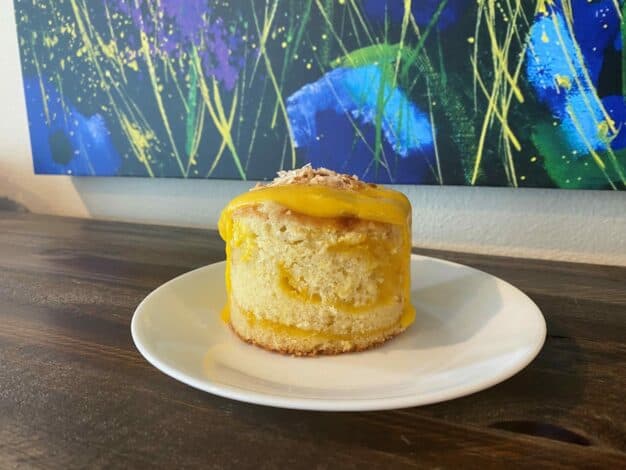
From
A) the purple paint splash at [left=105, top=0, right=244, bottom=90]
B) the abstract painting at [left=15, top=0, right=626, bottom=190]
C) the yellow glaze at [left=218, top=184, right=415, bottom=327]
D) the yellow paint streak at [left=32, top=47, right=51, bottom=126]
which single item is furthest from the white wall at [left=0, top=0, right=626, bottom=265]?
the yellow glaze at [left=218, top=184, right=415, bottom=327]

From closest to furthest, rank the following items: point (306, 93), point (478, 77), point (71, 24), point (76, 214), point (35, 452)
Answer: point (35, 452) < point (478, 77) < point (306, 93) < point (71, 24) < point (76, 214)

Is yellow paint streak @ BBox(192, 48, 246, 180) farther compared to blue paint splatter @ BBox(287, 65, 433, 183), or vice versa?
yellow paint streak @ BBox(192, 48, 246, 180)

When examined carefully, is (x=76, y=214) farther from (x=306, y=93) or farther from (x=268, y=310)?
(x=268, y=310)

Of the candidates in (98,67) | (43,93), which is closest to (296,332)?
(98,67)

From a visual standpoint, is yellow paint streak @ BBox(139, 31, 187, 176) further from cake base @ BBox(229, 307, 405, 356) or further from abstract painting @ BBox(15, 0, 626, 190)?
cake base @ BBox(229, 307, 405, 356)

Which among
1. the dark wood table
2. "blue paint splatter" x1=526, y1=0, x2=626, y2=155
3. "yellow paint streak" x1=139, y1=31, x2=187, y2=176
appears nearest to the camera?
the dark wood table

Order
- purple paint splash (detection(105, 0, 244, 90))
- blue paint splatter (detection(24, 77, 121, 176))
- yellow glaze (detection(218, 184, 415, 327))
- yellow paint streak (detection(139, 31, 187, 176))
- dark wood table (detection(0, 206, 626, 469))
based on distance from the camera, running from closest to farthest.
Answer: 1. dark wood table (detection(0, 206, 626, 469))
2. yellow glaze (detection(218, 184, 415, 327))
3. purple paint splash (detection(105, 0, 244, 90))
4. yellow paint streak (detection(139, 31, 187, 176))
5. blue paint splatter (detection(24, 77, 121, 176))

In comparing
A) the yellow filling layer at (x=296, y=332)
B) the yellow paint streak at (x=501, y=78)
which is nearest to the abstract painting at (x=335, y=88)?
the yellow paint streak at (x=501, y=78)

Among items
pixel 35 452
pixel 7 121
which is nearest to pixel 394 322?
pixel 35 452
